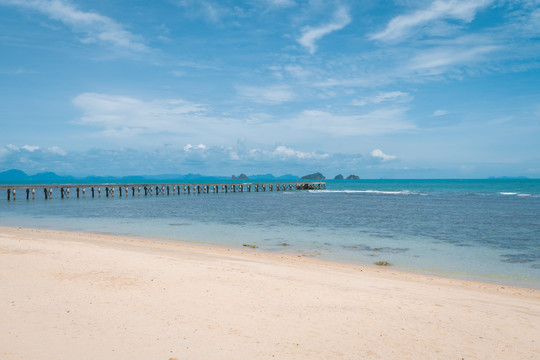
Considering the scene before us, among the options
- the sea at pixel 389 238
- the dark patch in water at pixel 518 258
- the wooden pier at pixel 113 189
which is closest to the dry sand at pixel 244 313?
the sea at pixel 389 238

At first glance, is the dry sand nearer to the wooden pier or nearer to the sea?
the sea

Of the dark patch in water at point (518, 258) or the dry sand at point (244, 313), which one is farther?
the dark patch in water at point (518, 258)

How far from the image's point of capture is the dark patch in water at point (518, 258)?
13.0m

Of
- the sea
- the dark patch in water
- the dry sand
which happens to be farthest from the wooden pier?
the dark patch in water

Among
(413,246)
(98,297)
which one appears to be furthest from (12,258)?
(413,246)

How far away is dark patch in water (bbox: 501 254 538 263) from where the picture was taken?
13.0 meters

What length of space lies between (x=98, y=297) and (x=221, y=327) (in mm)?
2905

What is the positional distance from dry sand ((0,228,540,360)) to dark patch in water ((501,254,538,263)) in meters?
4.04

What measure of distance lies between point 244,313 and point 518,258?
11990mm

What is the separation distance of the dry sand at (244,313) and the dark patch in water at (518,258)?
404 cm

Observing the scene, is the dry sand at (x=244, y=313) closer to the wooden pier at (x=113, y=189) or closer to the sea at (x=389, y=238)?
the sea at (x=389, y=238)

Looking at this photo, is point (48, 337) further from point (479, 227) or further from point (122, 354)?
point (479, 227)

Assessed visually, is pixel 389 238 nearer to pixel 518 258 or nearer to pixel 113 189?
pixel 518 258

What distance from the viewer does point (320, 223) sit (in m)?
23.7
